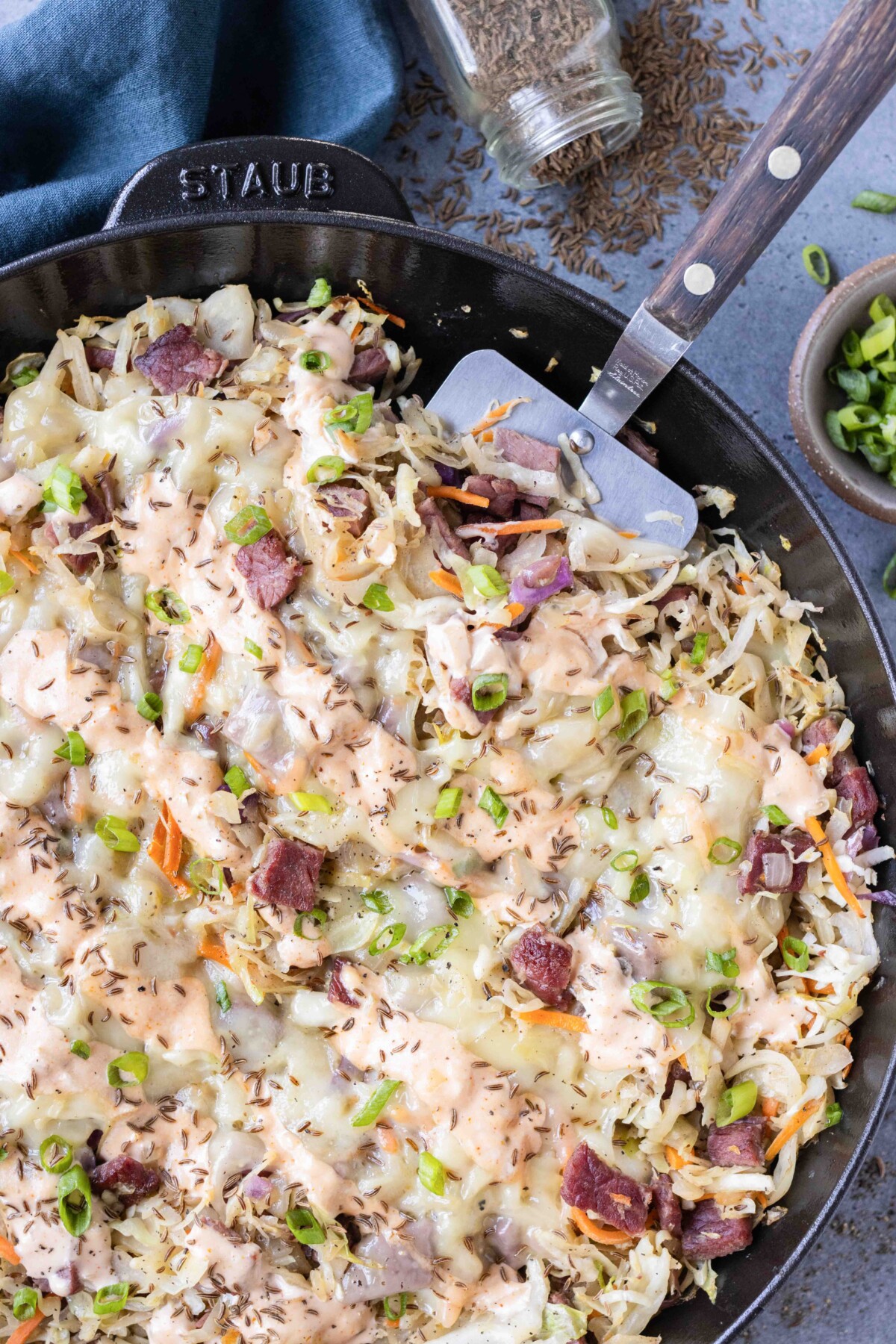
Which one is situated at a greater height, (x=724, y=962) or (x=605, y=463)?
(x=605, y=463)

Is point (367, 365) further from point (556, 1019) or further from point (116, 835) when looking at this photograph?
point (556, 1019)

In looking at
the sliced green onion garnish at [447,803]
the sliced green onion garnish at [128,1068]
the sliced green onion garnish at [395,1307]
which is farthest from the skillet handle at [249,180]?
the sliced green onion garnish at [395,1307]

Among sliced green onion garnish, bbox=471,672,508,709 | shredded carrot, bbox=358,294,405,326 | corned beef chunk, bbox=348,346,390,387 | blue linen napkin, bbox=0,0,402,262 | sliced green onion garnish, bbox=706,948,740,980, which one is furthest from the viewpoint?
blue linen napkin, bbox=0,0,402,262

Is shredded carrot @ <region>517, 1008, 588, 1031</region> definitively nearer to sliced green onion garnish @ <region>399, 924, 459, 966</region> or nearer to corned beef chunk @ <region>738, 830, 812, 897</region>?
sliced green onion garnish @ <region>399, 924, 459, 966</region>

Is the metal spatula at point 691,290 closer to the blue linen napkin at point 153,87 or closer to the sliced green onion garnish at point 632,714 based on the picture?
the sliced green onion garnish at point 632,714

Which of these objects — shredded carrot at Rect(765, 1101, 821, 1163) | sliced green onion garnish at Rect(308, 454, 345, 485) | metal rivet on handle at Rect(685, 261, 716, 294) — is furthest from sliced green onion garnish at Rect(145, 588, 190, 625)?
shredded carrot at Rect(765, 1101, 821, 1163)

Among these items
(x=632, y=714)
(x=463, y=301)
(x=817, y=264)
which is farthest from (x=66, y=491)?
(x=817, y=264)
